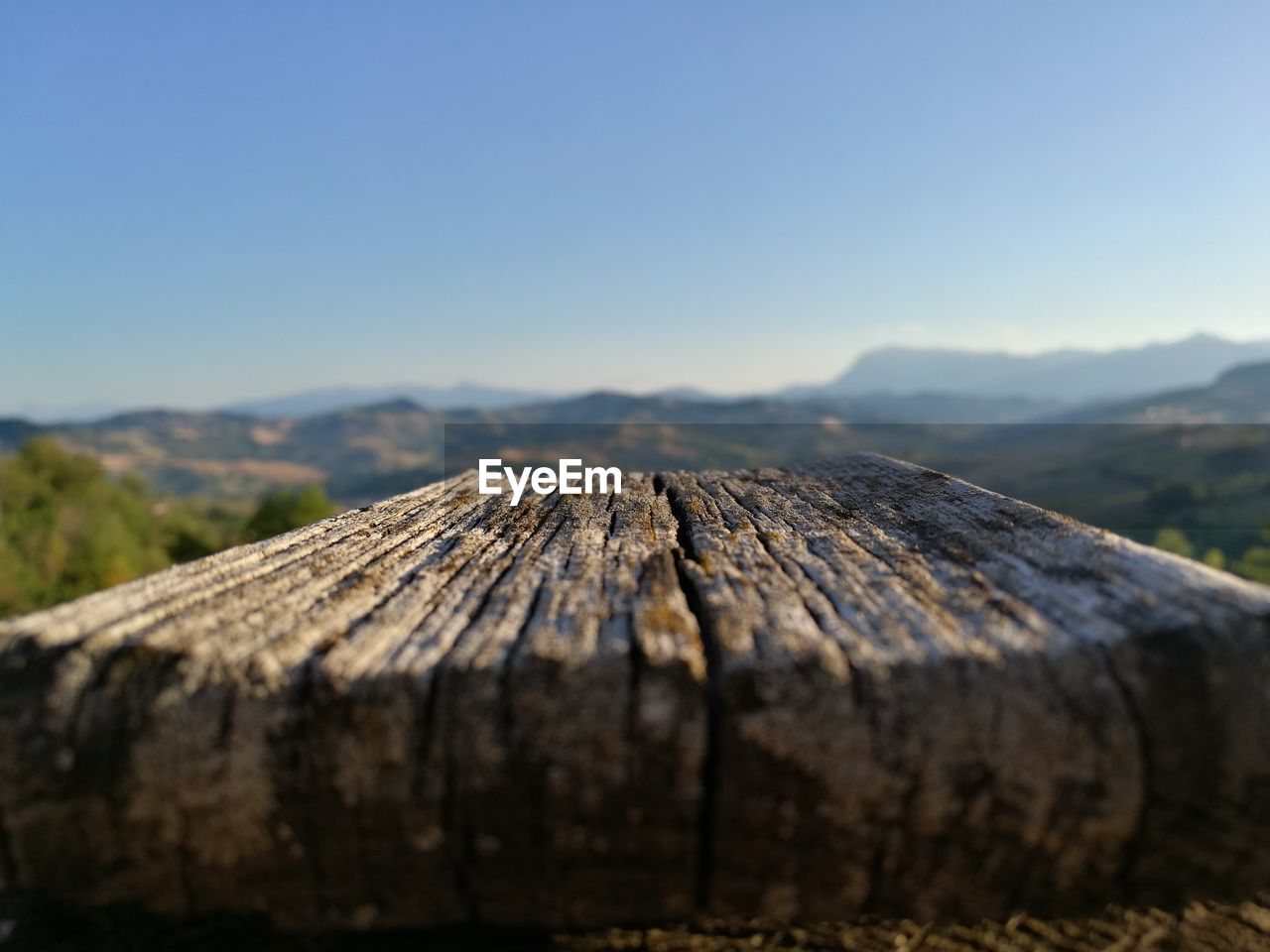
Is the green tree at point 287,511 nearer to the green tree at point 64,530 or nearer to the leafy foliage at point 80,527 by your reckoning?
the leafy foliage at point 80,527

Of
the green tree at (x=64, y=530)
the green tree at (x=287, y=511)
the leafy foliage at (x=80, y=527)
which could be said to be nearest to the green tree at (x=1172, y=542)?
the green tree at (x=287, y=511)

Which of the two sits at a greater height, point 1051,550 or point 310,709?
point 1051,550

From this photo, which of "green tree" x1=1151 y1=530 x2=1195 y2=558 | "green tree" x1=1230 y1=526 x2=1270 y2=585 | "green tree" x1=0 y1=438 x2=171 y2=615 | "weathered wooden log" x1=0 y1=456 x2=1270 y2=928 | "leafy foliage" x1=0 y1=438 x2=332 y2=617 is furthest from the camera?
"green tree" x1=1151 y1=530 x2=1195 y2=558

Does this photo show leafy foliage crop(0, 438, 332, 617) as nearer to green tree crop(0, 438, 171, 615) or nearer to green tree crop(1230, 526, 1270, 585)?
green tree crop(0, 438, 171, 615)

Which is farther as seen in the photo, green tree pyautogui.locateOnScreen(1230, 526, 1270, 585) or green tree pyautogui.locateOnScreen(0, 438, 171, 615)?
green tree pyautogui.locateOnScreen(1230, 526, 1270, 585)

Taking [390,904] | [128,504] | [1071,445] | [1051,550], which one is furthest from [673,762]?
[1071,445]

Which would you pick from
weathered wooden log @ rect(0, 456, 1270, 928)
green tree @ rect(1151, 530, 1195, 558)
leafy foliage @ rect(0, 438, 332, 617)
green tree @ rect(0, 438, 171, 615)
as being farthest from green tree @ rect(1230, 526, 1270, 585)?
green tree @ rect(0, 438, 171, 615)

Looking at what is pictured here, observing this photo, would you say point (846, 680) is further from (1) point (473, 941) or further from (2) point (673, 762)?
(1) point (473, 941)

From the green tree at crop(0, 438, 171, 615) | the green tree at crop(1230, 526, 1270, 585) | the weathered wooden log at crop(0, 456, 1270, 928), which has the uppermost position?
the weathered wooden log at crop(0, 456, 1270, 928)
